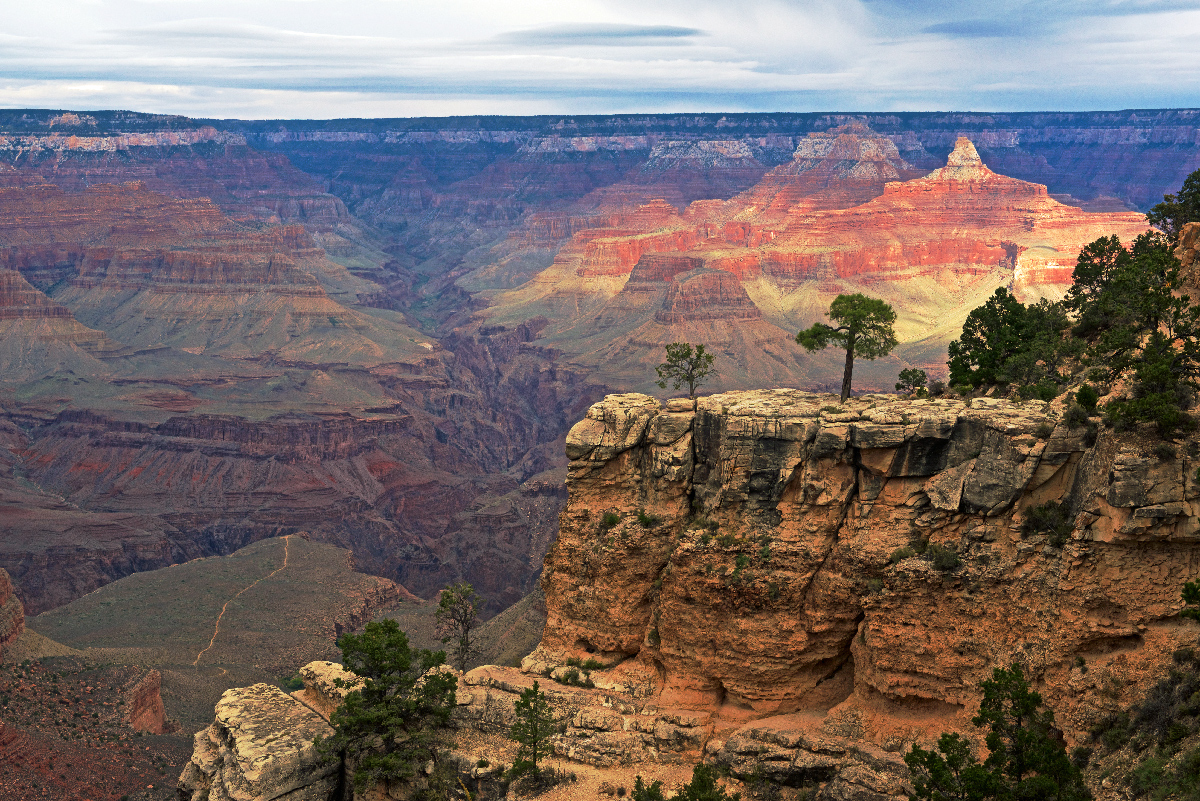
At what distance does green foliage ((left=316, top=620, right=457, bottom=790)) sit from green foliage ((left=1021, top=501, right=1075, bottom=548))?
20.6 m

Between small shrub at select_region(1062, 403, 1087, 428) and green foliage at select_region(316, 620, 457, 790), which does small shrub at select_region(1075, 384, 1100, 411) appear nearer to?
small shrub at select_region(1062, 403, 1087, 428)

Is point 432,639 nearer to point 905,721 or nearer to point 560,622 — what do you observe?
point 560,622

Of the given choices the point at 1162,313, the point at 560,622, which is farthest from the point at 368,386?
the point at 1162,313

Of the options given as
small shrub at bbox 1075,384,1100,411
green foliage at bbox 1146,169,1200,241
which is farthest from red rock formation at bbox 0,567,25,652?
green foliage at bbox 1146,169,1200,241

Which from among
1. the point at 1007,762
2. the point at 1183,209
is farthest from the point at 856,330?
the point at 1007,762

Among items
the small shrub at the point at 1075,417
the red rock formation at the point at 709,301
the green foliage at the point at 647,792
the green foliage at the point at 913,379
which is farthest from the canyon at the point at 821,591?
the red rock formation at the point at 709,301

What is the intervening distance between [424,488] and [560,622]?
106 m

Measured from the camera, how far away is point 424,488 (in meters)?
146

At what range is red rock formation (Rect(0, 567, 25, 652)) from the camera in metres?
65.2

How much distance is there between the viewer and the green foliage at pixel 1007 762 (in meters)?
27.4

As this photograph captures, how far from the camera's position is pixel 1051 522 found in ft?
107

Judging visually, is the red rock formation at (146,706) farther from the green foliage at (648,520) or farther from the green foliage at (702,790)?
the green foliage at (702,790)

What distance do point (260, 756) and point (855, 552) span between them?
2218 cm

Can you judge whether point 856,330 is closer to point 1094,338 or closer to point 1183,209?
point 1094,338
